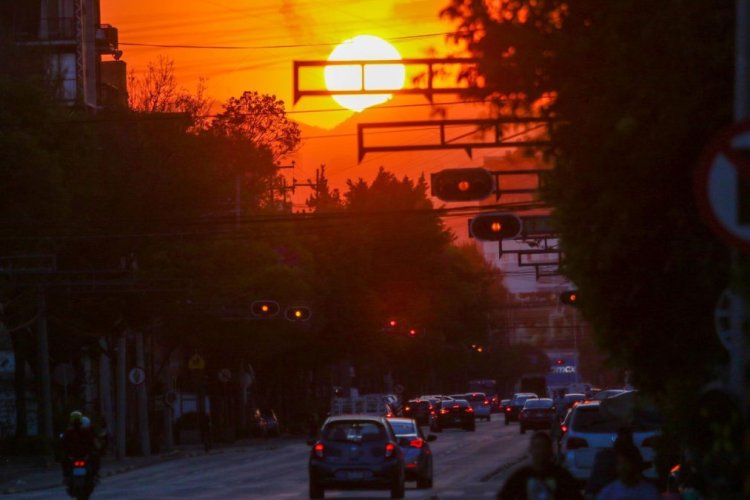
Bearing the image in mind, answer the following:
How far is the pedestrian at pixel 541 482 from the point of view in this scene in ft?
40.7

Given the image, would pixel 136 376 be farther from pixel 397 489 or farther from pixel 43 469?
pixel 397 489

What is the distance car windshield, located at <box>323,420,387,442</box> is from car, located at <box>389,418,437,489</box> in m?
3.68

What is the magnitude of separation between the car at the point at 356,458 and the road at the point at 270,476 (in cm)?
117

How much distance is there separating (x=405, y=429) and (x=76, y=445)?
9584mm

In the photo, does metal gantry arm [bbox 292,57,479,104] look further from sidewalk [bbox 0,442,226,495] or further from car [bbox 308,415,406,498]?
sidewalk [bbox 0,442,226,495]

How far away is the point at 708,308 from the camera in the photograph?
589 inches

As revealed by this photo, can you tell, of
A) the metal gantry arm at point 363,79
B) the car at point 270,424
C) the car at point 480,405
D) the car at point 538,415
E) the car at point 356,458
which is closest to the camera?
the metal gantry arm at point 363,79

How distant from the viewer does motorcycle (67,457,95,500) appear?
93.6ft

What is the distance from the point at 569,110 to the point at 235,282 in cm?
5040

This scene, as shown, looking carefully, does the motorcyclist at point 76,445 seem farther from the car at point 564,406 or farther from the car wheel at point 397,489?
the car at point 564,406

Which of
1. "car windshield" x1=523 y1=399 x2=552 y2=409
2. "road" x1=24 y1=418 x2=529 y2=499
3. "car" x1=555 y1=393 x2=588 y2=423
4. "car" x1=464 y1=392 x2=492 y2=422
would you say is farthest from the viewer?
"car" x1=464 y1=392 x2=492 y2=422

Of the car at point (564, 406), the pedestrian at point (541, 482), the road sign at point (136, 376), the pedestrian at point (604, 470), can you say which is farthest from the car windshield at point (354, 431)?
the road sign at point (136, 376)

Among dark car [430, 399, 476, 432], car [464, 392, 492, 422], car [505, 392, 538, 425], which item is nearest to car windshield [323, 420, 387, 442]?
dark car [430, 399, 476, 432]

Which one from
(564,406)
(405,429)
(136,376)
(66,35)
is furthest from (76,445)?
(66,35)
